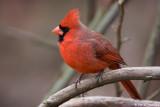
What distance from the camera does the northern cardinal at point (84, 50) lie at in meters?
3.15

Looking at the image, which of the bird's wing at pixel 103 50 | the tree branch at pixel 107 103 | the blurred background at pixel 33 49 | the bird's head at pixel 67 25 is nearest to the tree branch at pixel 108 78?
the tree branch at pixel 107 103

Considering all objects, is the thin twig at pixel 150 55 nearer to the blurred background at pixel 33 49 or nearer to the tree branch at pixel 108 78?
the tree branch at pixel 108 78

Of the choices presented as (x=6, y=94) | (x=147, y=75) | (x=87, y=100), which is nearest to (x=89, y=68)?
(x=87, y=100)

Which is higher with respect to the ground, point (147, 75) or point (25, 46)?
point (147, 75)

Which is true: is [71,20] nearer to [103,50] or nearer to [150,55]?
[103,50]

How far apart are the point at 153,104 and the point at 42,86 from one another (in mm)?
4678

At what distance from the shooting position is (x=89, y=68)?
3.14 meters

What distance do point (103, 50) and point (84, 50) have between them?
0.30 m

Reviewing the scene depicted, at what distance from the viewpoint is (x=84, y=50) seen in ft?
10.6

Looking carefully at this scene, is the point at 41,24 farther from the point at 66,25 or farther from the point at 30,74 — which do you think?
the point at 66,25

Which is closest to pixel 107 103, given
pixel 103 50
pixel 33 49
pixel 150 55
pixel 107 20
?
pixel 103 50

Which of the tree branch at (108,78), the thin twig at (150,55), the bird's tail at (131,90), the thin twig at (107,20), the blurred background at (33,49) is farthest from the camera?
the blurred background at (33,49)

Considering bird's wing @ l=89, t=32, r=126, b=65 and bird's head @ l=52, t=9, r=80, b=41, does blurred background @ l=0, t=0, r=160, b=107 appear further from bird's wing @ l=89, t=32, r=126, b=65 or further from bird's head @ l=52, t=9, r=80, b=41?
bird's head @ l=52, t=9, r=80, b=41

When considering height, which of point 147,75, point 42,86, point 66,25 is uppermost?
point 66,25
